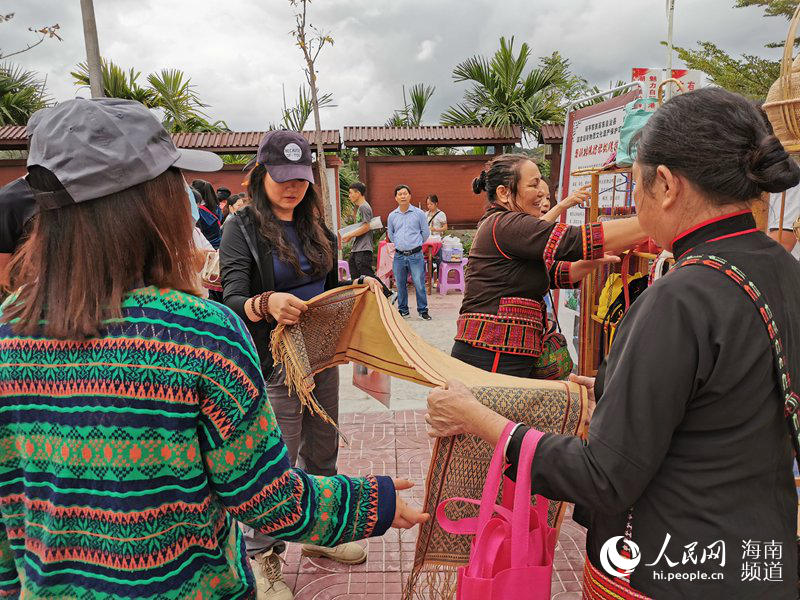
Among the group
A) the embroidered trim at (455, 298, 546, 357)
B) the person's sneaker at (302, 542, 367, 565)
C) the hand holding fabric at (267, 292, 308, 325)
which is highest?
the hand holding fabric at (267, 292, 308, 325)

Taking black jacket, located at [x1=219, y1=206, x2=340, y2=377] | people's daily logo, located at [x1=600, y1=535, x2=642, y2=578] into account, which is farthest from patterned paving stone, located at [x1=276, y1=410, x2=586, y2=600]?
people's daily logo, located at [x1=600, y1=535, x2=642, y2=578]

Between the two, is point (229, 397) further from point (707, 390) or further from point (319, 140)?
point (319, 140)

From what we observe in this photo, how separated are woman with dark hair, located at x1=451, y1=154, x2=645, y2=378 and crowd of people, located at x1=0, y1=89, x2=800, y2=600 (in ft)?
3.95

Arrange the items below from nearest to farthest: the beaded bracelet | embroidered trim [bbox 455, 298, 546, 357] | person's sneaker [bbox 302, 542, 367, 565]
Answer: the beaded bracelet, embroidered trim [bbox 455, 298, 546, 357], person's sneaker [bbox 302, 542, 367, 565]

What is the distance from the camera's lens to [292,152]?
228 cm

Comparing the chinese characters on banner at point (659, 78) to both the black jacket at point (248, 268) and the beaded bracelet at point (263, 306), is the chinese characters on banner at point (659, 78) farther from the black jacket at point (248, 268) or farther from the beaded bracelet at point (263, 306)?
the beaded bracelet at point (263, 306)

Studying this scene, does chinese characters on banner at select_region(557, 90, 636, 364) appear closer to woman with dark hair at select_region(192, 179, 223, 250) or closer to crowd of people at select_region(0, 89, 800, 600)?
crowd of people at select_region(0, 89, 800, 600)

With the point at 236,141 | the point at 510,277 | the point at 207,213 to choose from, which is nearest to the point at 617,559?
the point at 510,277

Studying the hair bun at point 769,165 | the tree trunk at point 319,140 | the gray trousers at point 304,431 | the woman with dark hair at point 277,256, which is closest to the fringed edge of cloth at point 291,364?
the woman with dark hair at point 277,256

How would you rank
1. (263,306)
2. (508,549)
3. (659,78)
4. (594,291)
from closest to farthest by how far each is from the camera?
(508,549), (263,306), (594,291), (659,78)

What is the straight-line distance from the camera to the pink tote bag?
1.15 meters

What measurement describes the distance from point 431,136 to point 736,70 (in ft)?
35.9

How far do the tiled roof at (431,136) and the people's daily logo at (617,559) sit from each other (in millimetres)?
10975

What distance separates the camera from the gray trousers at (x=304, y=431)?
2.34 meters
